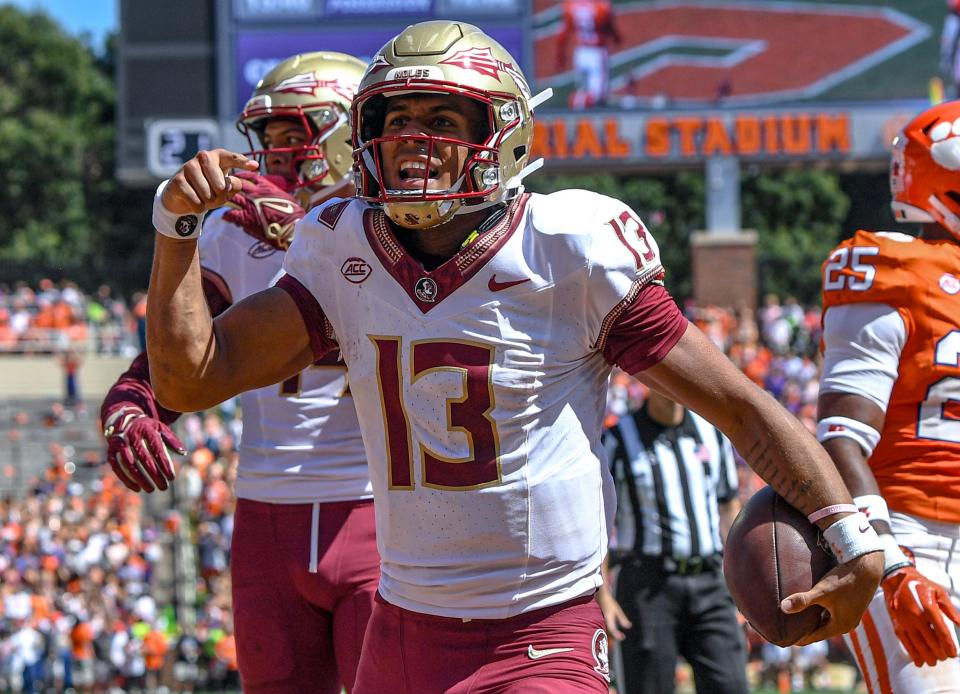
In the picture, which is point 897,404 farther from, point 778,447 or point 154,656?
point 154,656

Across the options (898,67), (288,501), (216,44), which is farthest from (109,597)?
(898,67)

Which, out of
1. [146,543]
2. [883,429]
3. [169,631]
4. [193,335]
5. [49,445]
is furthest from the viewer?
[49,445]

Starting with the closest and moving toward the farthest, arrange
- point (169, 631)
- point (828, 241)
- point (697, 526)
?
point (697, 526) < point (169, 631) < point (828, 241)

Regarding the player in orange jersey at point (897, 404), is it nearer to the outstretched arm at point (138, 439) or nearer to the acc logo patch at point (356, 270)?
the acc logo patch at point (356, 270)

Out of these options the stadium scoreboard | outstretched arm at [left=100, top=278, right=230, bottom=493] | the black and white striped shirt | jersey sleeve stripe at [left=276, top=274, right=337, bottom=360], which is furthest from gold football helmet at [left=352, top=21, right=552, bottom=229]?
the stadium scoreboard

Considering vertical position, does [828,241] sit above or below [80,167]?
below

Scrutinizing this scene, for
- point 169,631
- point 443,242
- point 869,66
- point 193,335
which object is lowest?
point 169,631

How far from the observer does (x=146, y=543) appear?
38.7 ft

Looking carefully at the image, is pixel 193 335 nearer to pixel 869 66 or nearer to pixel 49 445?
pixel 49 445

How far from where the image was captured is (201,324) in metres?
2.61

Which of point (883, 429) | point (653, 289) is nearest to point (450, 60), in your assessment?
point (653, 289)

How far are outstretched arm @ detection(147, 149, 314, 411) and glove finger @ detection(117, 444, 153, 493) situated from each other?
0.52m

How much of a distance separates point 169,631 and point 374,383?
891cm

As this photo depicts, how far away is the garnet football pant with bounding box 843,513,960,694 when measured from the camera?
317cm
